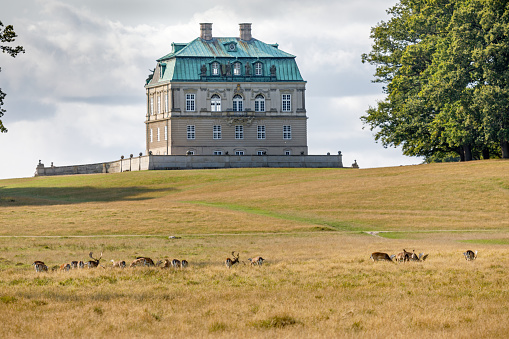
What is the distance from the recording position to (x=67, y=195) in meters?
76.8

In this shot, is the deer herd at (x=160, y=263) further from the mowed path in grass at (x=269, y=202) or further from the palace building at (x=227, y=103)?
the palace building at (x=227, y=103)

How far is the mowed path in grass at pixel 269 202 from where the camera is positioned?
47844 mm

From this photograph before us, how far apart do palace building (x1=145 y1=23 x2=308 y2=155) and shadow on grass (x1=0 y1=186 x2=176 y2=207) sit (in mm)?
37206

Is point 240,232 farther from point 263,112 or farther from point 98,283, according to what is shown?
point 263,112

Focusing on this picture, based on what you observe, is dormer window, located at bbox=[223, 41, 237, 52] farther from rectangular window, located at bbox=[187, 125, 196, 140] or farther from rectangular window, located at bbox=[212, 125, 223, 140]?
rectangular window, located at bbox=[187, 125, 196, 140]

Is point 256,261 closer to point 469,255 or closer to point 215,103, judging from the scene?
point 469,255

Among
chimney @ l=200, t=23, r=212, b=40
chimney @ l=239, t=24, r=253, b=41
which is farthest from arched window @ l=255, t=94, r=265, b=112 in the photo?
chimney @ l=200, t=23, r=212, b=40

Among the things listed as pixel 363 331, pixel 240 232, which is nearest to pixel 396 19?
pixel 240 232

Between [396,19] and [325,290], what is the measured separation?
2833 inches

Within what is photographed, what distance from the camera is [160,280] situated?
21359 mm

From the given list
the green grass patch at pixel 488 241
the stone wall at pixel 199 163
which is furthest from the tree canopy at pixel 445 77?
the green grass patch at pixel 488 241

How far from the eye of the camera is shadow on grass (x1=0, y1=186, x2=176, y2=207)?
223 ft

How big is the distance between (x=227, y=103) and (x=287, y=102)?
9.63 metres

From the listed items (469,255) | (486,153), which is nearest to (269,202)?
(486,153)
